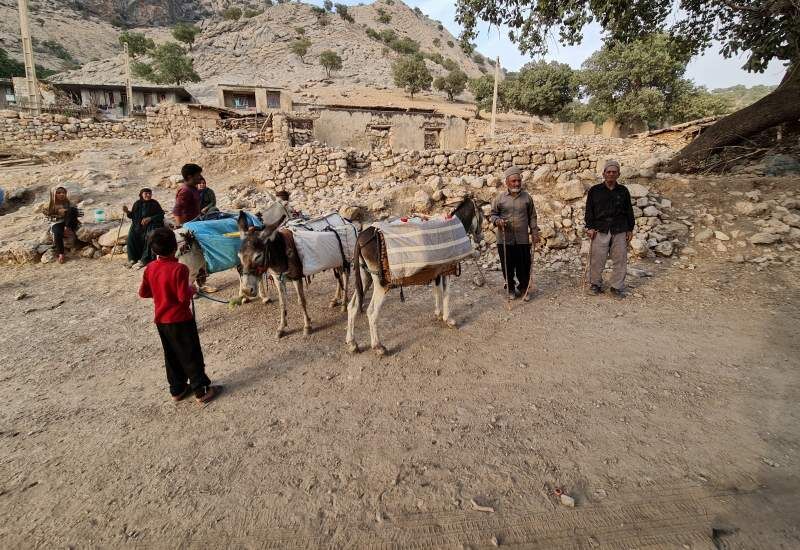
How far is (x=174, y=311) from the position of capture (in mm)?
3125

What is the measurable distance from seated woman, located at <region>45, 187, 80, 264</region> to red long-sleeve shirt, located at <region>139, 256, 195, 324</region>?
6.59m

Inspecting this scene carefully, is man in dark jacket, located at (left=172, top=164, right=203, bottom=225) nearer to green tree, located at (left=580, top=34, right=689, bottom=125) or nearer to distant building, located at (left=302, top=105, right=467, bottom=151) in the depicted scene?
distant building, located at (left=302, top=105, right=467, bottom=151)

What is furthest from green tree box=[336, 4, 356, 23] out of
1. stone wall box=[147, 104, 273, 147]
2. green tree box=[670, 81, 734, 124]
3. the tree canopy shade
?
the tree canopy shade

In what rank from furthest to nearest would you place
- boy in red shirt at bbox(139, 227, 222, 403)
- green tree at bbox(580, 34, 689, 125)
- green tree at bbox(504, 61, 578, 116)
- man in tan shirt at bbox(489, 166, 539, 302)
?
green tree at bbox(504, 61, 578, 116), green tree at bbox(580, 34, 689, 125), man in tan shirt at bbox(489, 166, 539, 302), boy in red shirt at bbox(139, 227, 222, 403)

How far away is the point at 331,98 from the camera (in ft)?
128

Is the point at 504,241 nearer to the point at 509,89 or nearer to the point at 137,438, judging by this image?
the point at 137,438

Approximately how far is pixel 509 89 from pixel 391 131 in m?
27.2

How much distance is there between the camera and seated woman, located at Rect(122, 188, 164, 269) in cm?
618

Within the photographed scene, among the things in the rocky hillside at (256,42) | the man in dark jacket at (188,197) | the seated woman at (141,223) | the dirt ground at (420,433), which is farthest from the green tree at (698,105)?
the seated woman at (141,223)

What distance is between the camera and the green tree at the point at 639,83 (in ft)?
98.7

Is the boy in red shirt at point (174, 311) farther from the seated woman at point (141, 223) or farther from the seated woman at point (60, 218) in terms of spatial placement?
the seated woman at point (60, 218)

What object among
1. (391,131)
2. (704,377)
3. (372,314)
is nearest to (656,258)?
(704,377)

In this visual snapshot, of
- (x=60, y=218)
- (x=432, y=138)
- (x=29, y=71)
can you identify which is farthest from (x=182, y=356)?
(x=29, y=71)

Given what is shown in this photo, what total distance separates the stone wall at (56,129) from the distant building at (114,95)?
1176 centimetres
